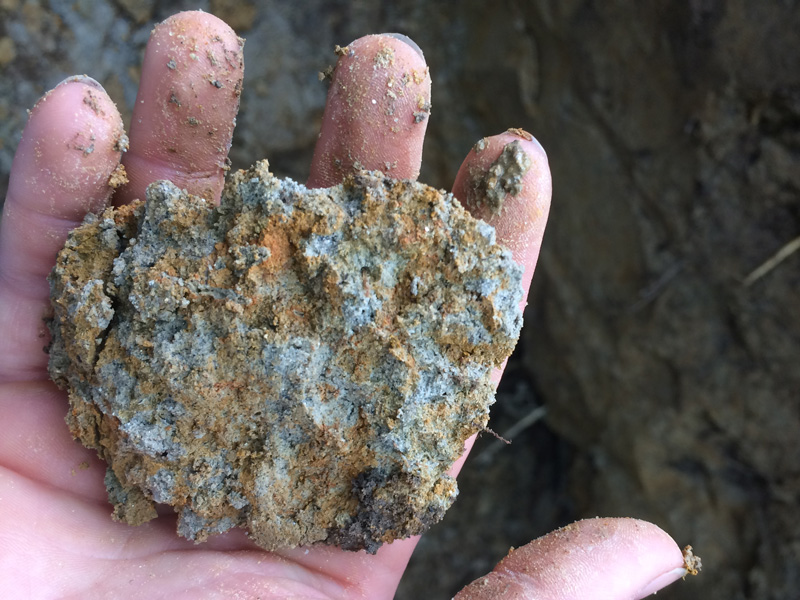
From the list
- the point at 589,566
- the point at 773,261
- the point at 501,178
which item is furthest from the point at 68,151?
the point at 773,261

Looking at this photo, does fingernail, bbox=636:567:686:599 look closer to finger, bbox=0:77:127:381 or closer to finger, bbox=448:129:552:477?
finger, bbox=448:129:552:477

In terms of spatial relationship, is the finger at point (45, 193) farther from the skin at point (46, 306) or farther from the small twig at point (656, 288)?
the small twig at point (656, 288)

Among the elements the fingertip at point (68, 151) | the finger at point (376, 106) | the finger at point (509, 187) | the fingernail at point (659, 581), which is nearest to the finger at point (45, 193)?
the fingertip at point (68, 151)

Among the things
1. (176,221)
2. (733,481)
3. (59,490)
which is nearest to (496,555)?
(733,481)

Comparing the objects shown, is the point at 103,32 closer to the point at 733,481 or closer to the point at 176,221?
the point at 176,221

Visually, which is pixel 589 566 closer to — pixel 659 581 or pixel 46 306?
pixel 659 581
